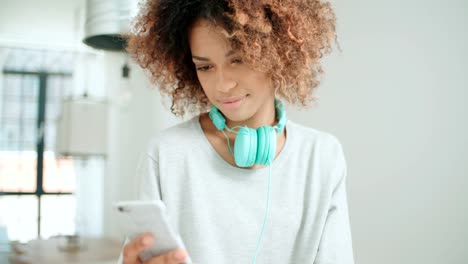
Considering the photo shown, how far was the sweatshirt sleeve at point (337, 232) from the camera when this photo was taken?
115 centimetres

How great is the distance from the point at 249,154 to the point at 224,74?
0.18 metres

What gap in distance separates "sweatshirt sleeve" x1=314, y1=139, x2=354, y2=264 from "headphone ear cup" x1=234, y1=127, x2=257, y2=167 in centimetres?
25

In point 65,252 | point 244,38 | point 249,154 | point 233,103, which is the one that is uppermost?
point 244,38

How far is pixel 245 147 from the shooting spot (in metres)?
1.07

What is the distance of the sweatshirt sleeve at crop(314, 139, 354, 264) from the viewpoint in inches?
45.4

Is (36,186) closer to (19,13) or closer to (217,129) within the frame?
(19,13)

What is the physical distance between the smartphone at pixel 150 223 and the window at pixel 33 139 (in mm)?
5668

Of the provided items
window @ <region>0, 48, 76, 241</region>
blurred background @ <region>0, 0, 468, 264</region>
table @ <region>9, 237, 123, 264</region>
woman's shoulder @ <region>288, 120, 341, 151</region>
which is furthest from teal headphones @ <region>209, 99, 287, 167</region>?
window @ <region>0, 48, 76, 241</region>

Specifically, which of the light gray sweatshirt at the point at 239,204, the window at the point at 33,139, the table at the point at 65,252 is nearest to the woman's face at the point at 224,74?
the light gray sweatshirt at the point at 239,204

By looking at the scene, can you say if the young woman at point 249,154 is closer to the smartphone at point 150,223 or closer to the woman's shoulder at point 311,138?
the woman's shoulder at point 311,138

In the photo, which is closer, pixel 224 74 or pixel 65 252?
pixel 224 74

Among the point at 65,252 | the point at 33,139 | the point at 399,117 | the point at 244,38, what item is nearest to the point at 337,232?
the point at 399,117

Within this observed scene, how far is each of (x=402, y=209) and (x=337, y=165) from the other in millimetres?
279

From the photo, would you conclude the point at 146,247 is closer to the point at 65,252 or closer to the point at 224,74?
the point at 224,74
